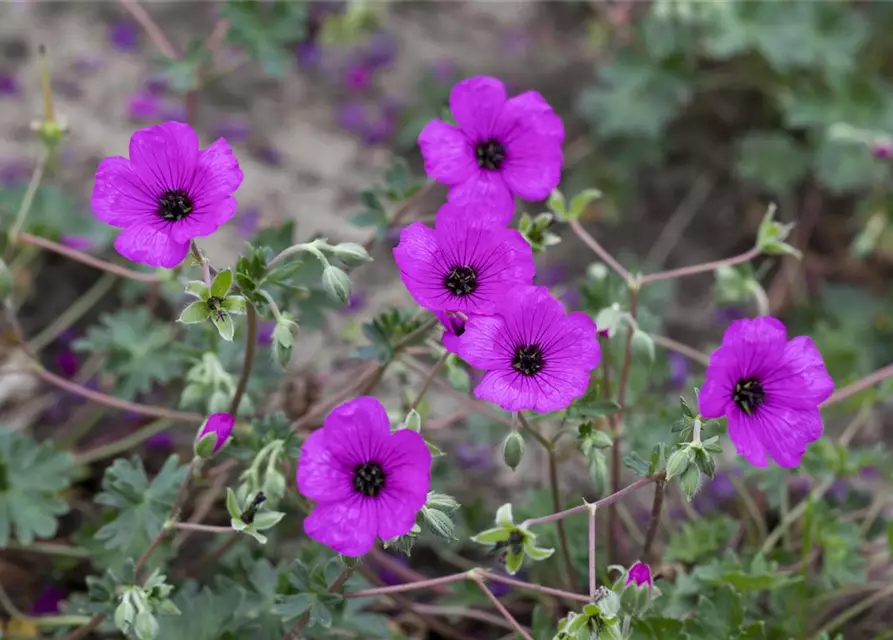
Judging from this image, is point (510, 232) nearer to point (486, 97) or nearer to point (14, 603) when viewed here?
point (486, 97)

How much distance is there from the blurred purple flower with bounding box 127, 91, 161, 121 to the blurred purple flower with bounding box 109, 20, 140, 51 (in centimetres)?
25

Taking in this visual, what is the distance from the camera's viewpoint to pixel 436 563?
2.05 meters

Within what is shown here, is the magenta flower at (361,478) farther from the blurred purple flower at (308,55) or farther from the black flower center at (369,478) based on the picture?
the blurred purple flower at (308,55)

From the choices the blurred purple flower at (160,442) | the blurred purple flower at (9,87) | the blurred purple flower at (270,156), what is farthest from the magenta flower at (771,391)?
the blurred purple flower at (9,87)

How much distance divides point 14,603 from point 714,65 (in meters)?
2.43

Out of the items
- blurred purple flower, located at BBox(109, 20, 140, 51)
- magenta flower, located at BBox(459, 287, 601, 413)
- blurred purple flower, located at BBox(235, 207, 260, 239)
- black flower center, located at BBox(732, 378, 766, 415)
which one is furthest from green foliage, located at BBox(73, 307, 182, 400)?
blurred purple flower, located at BBox(109, 20, 140, 51)

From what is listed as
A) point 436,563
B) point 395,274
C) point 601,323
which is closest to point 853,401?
point 601,323

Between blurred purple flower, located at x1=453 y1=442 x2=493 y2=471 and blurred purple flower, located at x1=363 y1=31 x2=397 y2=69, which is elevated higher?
blurred purple flower, located at x1=363 y1=31 x2=397 y2=69

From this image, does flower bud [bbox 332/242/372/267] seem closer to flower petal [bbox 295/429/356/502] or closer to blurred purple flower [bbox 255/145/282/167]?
flower petal [bbox 295/429/356/502]

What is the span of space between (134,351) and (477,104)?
3.11ft

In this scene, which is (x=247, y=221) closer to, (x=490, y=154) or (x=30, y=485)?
(x=30, y=485)

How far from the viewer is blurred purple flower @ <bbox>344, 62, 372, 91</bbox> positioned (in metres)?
2.88

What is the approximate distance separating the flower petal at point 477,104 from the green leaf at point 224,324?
0.49m

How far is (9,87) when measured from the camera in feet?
8.55
